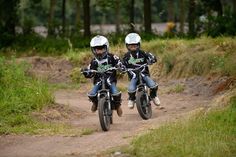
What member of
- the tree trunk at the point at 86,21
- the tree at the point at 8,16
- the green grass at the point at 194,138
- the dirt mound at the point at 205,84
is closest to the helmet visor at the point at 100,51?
the green grass at the point at 194,138

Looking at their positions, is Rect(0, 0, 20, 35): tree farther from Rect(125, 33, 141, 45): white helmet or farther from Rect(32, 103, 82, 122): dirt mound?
Rect(125, 33, 141, 45): white helmet

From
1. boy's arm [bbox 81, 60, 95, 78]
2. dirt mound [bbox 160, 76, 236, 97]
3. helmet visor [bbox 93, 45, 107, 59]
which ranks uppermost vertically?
helmet visor [bbox 93, 45, 107, 59]

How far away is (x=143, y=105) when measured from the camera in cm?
1460

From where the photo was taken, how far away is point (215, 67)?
20.3 metres

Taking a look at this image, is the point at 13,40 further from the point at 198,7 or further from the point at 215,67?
the point at 215,67

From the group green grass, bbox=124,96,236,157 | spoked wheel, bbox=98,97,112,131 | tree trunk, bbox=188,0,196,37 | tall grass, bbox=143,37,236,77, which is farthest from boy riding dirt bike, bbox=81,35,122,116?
tree trunk, bbox=188,0,196,37

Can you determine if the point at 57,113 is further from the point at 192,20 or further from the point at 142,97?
the point at 192,20

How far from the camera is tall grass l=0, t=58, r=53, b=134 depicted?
13.9m

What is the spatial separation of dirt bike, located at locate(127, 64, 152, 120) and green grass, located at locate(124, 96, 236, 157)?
7.98ft

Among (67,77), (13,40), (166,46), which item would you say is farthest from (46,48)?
(166,46)

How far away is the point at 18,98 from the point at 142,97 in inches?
117

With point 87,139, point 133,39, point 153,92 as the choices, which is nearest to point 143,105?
point 153,92

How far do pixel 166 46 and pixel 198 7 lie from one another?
12140mm

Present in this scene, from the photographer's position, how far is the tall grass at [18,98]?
13.9 m
